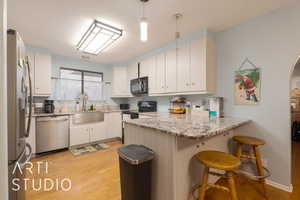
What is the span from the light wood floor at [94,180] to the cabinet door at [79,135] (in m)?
0.49

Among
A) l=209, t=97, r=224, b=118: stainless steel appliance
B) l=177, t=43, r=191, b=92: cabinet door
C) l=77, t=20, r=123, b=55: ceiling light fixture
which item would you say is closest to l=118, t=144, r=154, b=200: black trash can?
l=209, t=97, r=224, b=118: stainless steel appliance

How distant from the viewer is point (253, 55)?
202 cm

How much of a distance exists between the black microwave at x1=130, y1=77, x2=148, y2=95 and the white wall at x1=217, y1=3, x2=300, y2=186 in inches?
81.3

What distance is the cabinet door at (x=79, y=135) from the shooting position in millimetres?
3256

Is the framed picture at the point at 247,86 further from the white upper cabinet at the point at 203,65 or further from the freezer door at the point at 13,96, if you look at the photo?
the freezer door at the point at 13,96

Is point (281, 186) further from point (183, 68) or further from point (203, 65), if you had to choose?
point (183, 68)

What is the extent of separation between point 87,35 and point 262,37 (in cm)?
282

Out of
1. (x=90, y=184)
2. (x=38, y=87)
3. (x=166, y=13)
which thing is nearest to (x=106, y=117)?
(x=38, y=87)

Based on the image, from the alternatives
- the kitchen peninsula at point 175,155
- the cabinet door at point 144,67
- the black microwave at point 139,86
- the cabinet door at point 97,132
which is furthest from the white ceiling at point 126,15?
the cabinet door at point 97,132

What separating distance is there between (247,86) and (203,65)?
76 centimetres

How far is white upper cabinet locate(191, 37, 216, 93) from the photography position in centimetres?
226

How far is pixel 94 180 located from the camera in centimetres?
197

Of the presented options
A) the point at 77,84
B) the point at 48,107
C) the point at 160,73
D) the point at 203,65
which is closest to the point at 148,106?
the point at 160,73

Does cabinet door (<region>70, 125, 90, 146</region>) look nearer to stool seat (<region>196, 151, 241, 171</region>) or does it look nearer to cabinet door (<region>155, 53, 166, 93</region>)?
cabinet door (<region>155, 53, 166, 93</region>)
